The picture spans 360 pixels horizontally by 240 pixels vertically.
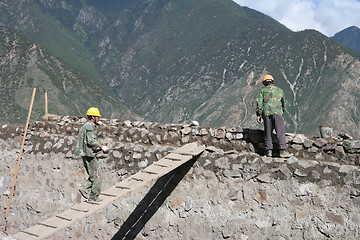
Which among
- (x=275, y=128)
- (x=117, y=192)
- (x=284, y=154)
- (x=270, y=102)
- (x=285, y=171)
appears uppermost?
(x=270, y=102)

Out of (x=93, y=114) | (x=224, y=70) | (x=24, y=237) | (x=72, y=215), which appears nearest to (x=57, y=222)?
(x=72, y=215)

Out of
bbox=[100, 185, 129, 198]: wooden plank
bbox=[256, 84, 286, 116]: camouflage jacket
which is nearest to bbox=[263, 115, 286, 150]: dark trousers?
bbox=[256, 84, 286, 116]: camouflage jacket

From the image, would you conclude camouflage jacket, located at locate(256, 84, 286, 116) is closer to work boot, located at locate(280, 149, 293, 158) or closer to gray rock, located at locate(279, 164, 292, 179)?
work boot, located at locate(280, 149, 293, 158)

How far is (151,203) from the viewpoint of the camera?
9.00m

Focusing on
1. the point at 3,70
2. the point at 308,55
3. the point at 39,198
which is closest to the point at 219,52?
the point at 308,55

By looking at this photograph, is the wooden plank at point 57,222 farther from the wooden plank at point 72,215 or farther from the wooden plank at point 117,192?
the wooden plank at point 117,192

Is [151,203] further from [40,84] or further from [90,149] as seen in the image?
[40,84]

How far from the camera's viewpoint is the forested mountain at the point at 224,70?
110 m

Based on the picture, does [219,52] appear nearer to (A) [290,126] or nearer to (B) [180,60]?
(B) [180,60]

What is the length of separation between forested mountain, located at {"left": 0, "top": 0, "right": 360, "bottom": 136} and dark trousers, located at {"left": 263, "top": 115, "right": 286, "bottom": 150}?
91.3 m

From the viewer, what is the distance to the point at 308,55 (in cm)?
12862

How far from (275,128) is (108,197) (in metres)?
3.21

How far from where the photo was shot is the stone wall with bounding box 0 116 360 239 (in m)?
7.51

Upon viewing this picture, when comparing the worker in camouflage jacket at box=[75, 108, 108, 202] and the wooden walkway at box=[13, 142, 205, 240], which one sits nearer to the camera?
the wooden walkway at box=[13, 142, 205, 240]
